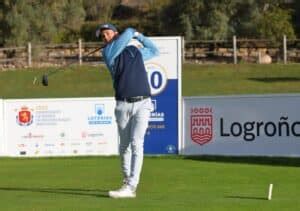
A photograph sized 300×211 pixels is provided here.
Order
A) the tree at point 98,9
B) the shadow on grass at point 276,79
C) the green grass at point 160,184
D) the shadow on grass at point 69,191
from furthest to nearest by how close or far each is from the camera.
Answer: the tree at point 98,9, the shadow on grass at point 276,79, the shadow on grass at point 69,191, the green grass at point 160,184

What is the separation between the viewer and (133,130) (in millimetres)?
10211

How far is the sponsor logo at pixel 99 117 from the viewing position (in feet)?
61.9

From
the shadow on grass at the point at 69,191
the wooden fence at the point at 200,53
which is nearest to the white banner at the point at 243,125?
the shadow on grass at the point at 69,191

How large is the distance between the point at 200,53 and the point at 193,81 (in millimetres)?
7676

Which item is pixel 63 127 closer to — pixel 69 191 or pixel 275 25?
pixel 69 191

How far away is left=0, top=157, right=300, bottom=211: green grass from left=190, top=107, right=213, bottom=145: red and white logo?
2.47 feet

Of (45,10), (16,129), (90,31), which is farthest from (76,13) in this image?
(16,129)

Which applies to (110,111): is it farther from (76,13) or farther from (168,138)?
(76,13)

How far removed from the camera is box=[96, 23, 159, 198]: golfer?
10.2m

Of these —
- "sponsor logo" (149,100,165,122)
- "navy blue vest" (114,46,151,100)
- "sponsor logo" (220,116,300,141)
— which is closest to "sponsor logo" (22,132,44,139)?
"sponsor logo" (149,100,165,122)

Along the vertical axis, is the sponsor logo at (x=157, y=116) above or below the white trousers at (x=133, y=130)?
below

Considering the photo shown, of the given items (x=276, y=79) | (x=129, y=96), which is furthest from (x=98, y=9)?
(x=129, y=96)

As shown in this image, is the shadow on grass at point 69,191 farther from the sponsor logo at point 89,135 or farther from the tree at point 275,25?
the tree at point 275,25

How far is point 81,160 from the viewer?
58.2 feet
